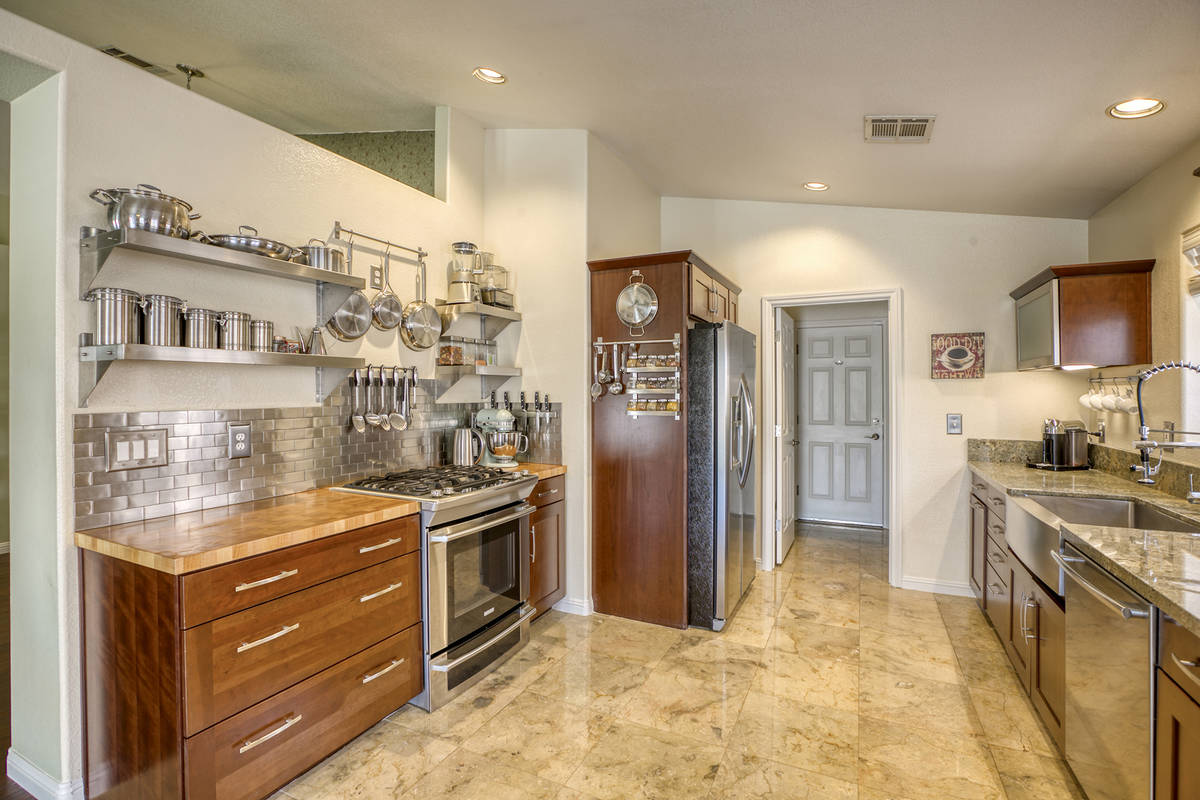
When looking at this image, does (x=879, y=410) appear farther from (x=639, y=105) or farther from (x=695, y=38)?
(x=695, y=38)

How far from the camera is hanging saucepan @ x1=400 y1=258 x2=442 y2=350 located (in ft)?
9.98

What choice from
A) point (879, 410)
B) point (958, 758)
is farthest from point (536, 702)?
point (879, 410)

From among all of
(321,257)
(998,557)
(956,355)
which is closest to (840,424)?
(956,355)

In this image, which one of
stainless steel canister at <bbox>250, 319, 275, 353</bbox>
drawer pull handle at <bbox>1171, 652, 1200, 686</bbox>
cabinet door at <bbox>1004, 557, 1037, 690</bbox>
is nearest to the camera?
drawer pull handle at <bbox>1171, 652, 1200, 686</bbox>

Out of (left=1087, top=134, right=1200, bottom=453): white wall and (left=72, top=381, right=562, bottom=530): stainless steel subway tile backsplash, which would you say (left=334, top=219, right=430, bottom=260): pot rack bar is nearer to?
(left=72, top=381, right=562, bottom=530): stainless steel subway tile backsplash

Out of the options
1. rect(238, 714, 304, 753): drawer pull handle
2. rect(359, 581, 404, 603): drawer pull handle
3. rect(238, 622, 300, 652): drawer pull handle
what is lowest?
rect(238, 714, 304, 753): drawer pull handle

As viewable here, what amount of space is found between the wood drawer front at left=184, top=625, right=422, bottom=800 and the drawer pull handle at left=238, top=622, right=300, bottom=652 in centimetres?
19

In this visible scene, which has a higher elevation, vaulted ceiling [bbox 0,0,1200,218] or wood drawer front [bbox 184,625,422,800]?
vaulted ceiling [bbox 0,0,1200,218]

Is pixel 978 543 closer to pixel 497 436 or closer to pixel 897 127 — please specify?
pixel 897 127

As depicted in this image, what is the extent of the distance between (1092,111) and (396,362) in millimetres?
3158

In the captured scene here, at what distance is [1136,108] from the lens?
222 cm

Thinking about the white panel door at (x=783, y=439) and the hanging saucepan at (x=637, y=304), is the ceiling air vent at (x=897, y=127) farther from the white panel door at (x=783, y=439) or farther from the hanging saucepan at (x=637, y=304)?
Result: the white panel door at (x=783, y=439)

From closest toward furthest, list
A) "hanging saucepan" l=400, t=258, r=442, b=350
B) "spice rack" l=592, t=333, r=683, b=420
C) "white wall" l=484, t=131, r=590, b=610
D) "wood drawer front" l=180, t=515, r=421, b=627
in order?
"wood drawer front" l=180, t=515, r=421, b=627 → "hanging saucepan" l=400, t=258, r=442, b=350 → "spice rack" l=592, t=333, r=683, b=420 → "white wall" l=484, t=131, r=590, b=610

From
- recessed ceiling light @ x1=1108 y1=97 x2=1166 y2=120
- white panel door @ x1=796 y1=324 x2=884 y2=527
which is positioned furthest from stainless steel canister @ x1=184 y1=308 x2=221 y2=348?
white panel door @ x1=796 y1=324 x2=884 y2=527
